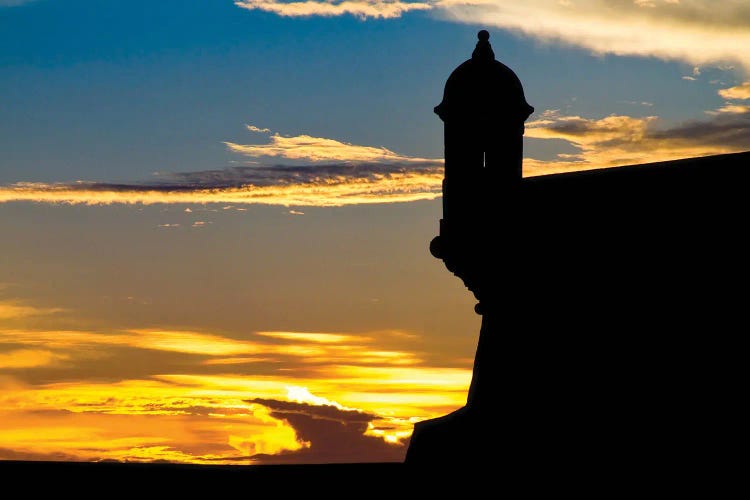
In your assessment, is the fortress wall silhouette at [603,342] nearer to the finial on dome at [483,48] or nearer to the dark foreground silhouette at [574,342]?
the dark foreground silhouette at [574,342]

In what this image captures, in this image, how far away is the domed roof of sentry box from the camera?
2702 centimetres

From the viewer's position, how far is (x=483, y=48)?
2702cm

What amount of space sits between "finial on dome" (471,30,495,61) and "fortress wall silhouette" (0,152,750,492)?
2.68 m

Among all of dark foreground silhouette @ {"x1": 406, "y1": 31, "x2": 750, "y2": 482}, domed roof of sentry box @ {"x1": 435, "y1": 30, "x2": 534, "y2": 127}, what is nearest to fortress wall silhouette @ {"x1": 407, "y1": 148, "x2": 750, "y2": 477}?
dark foreground silhouette @ {"x1": 406, "y1": 31, "x2": 750, "y2": 482}

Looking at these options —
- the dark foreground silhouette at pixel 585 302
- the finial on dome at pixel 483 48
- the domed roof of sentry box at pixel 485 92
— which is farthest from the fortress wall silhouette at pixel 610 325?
the finial on dome at pixel 483 48

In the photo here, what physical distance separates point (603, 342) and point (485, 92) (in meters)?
5.84

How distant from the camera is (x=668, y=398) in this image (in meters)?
22.6

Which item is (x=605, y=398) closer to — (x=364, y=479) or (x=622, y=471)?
(x=622, y=471)

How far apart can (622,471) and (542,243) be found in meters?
5.01

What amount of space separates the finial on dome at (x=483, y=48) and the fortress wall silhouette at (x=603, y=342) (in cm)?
268

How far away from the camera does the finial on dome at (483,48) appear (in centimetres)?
2697

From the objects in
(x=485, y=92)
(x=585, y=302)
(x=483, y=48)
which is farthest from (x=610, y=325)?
(x=483, y=48)

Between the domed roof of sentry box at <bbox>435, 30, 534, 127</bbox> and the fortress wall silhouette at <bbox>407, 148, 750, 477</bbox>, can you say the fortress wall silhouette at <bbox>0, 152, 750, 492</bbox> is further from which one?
the domed roof of sentry box at <bbox>435, 30, 534, 127</bbox>

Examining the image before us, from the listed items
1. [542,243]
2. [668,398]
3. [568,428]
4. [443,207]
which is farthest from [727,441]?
[443,207]
